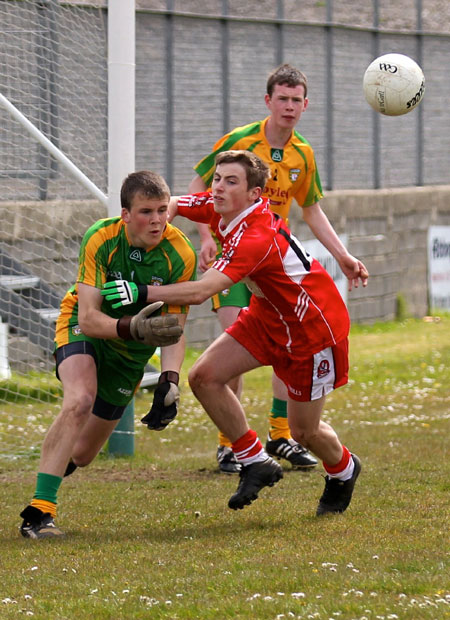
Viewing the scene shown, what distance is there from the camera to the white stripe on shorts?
243 inches

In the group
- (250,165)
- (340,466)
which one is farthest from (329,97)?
(340,466)

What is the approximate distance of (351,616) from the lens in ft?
13.9

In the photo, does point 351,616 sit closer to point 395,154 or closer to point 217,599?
point 217,599

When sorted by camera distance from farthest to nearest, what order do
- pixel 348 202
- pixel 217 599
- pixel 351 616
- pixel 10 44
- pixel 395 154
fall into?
1. pixel 395 154
2. pixel 348 202
3. pixel 10 44
4. pixel 217 599
5. pixel 351 616

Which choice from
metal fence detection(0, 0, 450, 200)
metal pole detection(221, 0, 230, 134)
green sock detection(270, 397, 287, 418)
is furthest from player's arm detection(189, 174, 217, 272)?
metal pole detection(221, 0, 230, 134)

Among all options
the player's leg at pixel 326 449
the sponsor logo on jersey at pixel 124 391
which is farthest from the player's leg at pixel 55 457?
the player's leg at pixel 326 449

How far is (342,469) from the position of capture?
6434 millimetres

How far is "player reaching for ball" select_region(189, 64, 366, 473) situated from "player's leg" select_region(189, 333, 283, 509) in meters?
1.58

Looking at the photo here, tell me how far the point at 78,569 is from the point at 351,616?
5.01ft

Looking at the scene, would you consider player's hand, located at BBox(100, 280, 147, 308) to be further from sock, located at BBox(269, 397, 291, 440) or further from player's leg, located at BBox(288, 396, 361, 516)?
sock, located at BBox(269, 397, 291, 440)

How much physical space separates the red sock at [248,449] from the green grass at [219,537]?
1.12 ft

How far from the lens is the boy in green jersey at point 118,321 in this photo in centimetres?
604

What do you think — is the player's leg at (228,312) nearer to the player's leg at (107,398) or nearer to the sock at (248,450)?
the player's leg at (107,398)

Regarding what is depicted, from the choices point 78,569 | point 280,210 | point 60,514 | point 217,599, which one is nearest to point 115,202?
point 280,210
